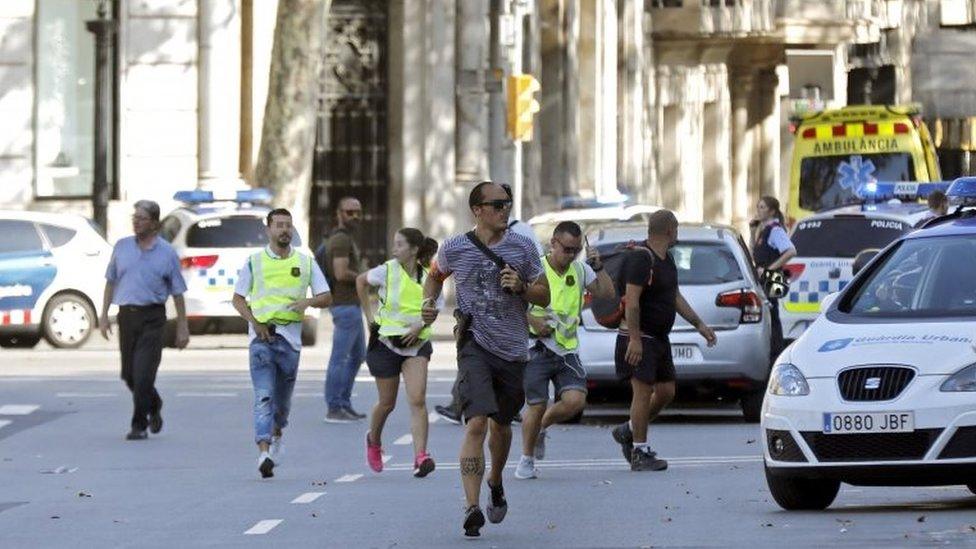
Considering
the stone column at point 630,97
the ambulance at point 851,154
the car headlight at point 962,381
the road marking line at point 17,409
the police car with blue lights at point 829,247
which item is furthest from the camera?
the stone column at point 630,97

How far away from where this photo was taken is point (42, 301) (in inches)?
1219

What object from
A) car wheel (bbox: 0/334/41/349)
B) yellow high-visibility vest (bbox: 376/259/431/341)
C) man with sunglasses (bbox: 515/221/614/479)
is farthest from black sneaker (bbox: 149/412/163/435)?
car wheel (bbox: 0/334/41/349)

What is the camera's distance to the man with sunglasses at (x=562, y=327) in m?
17.1

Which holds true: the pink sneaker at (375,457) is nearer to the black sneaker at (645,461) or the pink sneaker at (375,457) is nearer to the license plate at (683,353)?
the black sneaker at (645,461)

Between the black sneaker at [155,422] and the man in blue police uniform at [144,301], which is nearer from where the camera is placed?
the man in blue police uniform at [144,301]

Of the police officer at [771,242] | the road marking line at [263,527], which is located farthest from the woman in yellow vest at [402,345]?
the police officer at [771,242]

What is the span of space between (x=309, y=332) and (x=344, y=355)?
9.85 meters

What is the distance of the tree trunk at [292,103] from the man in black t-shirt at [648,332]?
19017 mm

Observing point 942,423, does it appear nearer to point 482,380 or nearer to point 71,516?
point 482,380

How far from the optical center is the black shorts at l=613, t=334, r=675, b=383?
56.3 feet

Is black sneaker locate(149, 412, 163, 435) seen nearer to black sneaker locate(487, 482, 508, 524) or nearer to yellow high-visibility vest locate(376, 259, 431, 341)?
yellow high-visibility vest locate(376, 259, 431, 341)

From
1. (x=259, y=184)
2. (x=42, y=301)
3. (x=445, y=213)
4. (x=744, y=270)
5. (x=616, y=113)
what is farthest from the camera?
(x=616, y=113)

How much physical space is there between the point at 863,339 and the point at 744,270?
8.20 m

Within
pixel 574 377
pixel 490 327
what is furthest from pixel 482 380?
pixel 574 377
